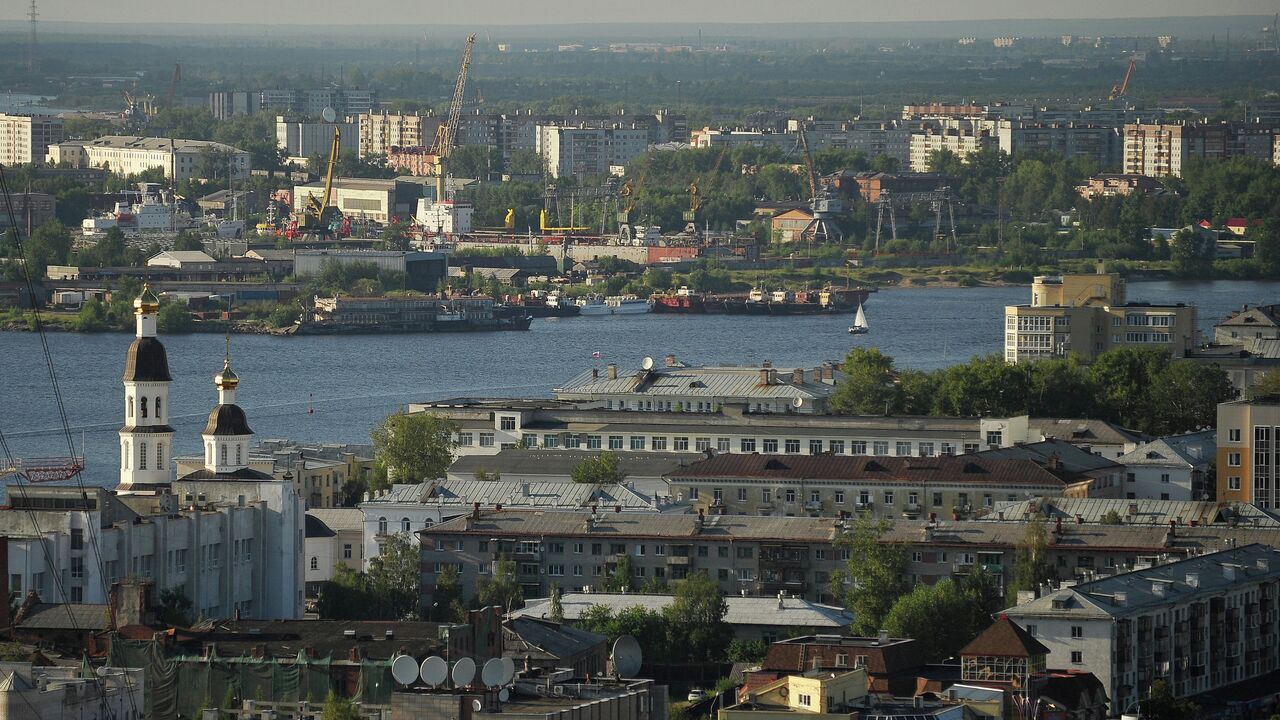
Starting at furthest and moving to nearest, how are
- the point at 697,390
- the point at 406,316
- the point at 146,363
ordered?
the point at 406,316, the point at 697,390, the point at 146,363

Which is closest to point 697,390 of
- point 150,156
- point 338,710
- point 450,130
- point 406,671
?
point 338,710

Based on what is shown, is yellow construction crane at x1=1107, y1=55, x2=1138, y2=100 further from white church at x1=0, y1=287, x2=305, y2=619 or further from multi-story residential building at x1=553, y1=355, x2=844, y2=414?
white church at x1=0, y1=287, x2=305, y2=619

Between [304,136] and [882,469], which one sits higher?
[304,136]

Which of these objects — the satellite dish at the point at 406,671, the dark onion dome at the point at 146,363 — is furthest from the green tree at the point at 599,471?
the satellite dish at the point at 406,671

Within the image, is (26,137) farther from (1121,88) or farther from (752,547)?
(752,547)

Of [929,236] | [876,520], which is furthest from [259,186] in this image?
[876,520]

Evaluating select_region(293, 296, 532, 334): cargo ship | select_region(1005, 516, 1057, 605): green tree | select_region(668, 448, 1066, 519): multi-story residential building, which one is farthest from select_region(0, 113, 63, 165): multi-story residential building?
select_region(1005, 516, 1057, 605): green tree

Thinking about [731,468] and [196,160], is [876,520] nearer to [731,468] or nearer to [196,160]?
[731,468]
